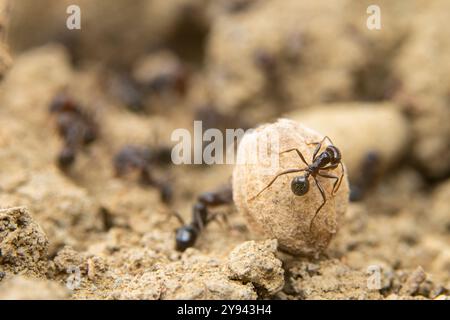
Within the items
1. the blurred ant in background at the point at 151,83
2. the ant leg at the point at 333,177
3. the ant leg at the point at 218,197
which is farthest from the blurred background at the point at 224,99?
the ant leg at the point at 333,177

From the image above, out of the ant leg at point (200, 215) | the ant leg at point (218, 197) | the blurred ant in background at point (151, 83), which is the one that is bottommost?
the ant leg at point (200, 215)

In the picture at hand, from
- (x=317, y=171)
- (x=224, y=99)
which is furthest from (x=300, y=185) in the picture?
(x=224, y=99)

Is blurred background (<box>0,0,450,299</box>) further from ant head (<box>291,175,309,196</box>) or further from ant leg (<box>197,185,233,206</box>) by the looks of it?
ant head (<box>291,175,309,196</box>)

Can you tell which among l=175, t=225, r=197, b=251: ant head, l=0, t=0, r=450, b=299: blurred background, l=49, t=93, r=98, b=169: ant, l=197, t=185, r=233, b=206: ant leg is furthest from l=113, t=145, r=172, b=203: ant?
l=175, t=225, r=197, b=251: ant head

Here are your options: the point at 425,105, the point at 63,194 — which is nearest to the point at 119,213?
the point at 63,194

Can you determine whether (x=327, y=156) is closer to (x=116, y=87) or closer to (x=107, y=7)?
(x=116, y=87)

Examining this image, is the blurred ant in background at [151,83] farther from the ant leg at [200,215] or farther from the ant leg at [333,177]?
the ant leg at [333,177]
